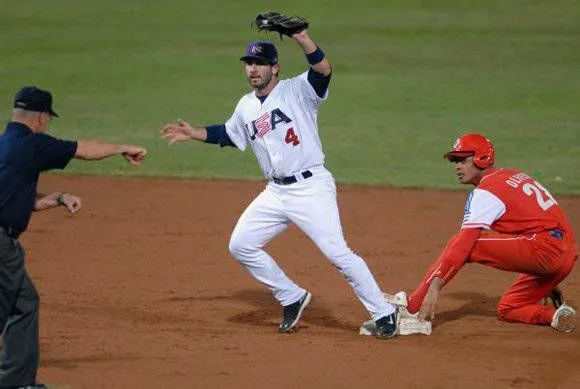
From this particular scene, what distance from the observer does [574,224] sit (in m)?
13.8

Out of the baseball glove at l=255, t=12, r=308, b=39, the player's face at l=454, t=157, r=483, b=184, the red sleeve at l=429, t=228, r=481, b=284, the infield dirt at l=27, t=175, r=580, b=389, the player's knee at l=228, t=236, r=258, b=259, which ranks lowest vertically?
the infield dirt at l=27, t=175, r=580, b=389

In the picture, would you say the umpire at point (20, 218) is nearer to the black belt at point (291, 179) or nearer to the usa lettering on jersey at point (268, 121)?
the usa lettering on jersey at point (268, 121)

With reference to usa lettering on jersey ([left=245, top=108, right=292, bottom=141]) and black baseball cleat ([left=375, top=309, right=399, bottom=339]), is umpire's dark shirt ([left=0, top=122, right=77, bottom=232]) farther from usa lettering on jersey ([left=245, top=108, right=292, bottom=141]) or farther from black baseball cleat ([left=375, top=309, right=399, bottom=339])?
black baseball cleat ([left=375, top=309, right=399, bottom=339])

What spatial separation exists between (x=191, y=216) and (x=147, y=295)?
3.09 metres

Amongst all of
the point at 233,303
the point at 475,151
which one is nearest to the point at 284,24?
the point at 475,151

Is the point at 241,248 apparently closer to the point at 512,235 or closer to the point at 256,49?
the point at 256,49

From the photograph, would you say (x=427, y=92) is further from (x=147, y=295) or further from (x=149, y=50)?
(x=147, y=295)

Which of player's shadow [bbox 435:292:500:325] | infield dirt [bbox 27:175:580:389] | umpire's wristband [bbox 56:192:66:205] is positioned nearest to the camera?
umpire's wristband [bbox 56:192:66:205]

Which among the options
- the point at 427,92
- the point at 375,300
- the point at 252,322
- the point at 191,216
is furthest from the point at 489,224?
the point at 427,92

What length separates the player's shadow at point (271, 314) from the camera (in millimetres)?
10406

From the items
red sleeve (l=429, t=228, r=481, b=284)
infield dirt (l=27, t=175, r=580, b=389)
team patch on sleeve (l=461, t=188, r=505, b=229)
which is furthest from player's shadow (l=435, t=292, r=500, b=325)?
team patch on sleeve (l=461, t=188, r=505, b=229)

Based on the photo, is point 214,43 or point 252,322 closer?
point 252,322

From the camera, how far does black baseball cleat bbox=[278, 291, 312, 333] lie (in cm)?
1013

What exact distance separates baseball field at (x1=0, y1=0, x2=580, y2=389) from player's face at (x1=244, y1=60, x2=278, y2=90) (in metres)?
1.96
